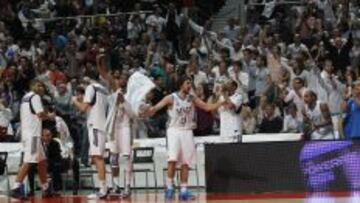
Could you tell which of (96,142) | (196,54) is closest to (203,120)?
(196,54)

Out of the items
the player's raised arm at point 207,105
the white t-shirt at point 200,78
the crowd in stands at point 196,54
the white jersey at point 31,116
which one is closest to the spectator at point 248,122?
the crowd in stands at point 196,54

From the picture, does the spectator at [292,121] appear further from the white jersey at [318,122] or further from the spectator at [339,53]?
the spectator at [339,53]

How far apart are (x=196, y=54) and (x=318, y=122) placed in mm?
6381

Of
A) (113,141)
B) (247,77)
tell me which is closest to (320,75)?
(247,77)

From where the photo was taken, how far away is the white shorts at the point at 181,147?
63.5 ft

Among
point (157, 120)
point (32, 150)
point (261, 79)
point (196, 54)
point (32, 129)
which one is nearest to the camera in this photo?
point (32, 150)

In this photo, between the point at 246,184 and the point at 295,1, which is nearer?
the point at 246,184

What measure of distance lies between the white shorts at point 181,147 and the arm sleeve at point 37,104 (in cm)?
257

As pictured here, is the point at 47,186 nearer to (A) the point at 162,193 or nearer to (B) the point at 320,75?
(A) the point at 162,193

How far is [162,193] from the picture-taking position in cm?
2152

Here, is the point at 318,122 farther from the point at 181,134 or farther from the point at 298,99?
the point at 181,134

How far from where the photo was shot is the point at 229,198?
731 inches

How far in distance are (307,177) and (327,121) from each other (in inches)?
57.6

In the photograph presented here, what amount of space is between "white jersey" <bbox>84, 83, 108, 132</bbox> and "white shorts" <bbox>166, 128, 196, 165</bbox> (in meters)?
1.32
